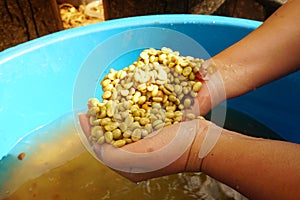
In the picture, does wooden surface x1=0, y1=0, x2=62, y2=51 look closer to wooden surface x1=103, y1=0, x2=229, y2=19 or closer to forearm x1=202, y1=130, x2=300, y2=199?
wooden surface x1=103, y1=0, x2=229, y2=19

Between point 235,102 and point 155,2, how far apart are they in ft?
1.64

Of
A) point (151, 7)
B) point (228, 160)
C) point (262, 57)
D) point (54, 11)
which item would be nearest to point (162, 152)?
point (228, 160)

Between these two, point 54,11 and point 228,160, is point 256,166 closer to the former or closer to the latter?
point 228,160

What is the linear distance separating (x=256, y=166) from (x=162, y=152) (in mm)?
192

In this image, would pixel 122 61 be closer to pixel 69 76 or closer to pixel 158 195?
pixel 69 76

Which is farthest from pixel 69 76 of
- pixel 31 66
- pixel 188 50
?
pixel 188 50

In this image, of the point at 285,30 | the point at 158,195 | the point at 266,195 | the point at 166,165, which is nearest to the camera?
the point at 266,195

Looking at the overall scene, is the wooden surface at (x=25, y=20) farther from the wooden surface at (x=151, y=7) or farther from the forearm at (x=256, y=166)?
the forearm at (x=256, y=166)

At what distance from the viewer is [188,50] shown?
117 cm

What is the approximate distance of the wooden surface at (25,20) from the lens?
4.76 feet

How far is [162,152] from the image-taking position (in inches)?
29.5

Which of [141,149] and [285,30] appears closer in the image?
[141,149]

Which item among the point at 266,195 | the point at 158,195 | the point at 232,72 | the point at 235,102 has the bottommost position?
the point at 158,195

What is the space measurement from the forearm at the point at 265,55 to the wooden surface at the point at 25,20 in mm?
880
